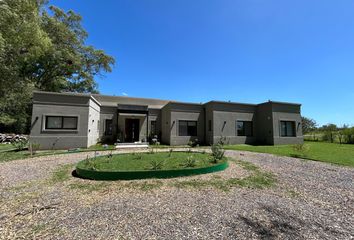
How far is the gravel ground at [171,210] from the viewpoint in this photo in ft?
10.8

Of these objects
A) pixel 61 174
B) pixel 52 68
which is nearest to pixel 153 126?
pixel 61 174

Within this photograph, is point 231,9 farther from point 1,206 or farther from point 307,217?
point 1,206

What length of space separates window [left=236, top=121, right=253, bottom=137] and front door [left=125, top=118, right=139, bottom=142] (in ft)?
36.5

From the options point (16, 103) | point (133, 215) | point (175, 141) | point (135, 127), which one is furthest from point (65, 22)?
point (133, 215)

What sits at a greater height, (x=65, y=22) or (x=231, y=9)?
(x=65, y=22)

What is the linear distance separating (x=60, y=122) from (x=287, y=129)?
71.4ft

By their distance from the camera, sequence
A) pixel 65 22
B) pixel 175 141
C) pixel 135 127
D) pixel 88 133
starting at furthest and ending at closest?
pixel 65 22, pixel 135 127, pixel 175 141, pixel 88 133

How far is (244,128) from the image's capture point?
1942 centimetres

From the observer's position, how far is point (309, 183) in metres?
6.22

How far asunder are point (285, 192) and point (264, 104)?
15.6 meters

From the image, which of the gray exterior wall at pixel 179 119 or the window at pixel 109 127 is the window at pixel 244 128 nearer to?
the gray exterior wall at pixel 179 119

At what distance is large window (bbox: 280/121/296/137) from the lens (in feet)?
61.8

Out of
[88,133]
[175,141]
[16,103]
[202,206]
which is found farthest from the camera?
[16,103]

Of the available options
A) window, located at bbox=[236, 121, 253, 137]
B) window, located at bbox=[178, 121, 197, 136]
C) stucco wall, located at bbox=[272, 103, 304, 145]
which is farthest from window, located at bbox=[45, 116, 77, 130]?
stucco wall, located at bbox=[272, 103, 304, 145]
